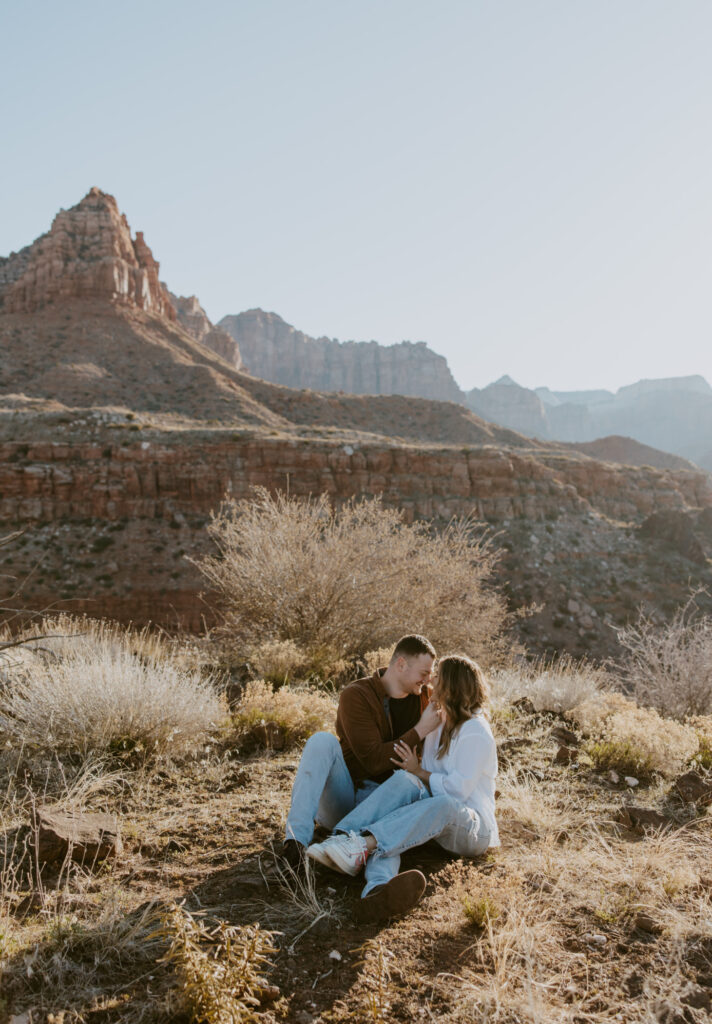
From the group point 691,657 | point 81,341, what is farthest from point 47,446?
point 691,657

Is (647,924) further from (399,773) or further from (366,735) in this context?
(366,735)

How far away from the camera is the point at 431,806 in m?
3.07

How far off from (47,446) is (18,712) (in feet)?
81.4

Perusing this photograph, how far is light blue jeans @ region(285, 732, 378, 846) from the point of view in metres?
3.17

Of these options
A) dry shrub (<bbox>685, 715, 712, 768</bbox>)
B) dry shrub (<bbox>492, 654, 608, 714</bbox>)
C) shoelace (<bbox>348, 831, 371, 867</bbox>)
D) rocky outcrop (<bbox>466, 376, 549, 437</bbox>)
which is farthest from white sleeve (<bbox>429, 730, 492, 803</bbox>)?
rocky outcrop (<bbox>466, 376, 549, 437</bbox>)

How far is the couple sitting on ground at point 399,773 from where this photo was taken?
9.71 feet

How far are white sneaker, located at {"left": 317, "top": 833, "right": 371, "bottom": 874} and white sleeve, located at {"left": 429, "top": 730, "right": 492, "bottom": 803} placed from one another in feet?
1.66

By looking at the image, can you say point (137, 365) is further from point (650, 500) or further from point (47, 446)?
point (650, 500)

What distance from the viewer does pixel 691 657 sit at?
7570 mm

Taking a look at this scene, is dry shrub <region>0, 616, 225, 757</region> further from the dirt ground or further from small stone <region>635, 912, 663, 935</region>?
small stone <region>635, 912, 663, 935</region>

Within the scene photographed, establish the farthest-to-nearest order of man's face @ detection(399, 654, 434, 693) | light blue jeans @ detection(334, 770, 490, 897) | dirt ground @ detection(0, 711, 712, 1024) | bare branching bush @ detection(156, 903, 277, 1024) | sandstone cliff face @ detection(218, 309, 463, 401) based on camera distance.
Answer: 1. sandstone cliff face @ detection(218, 309, 463, 401)
2. man's face @ detection(399, 654, 434, 693)
3. light blue jeans @ detection(334, 770, 490, 897)
4. dirt ground @ detection(0, 711, 712, 1024)
5. bare branching bush @ detection(156, 903, 277, 1024)

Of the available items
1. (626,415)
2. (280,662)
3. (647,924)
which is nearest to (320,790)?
(647,924)

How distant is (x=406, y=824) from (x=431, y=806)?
0.54 ft

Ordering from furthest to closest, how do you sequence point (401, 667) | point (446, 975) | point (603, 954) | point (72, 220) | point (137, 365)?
point (72, 220) → point (137, 365) → point (401, 667) → point (603, 954) → point (446, 975)
